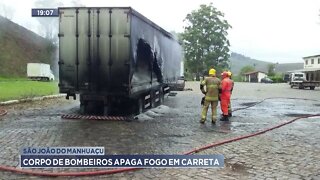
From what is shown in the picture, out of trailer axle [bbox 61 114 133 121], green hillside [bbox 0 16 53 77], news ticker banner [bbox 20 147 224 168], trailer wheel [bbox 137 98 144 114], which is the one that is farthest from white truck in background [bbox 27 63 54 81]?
news ticker banner [bbox 20 147 224 168]

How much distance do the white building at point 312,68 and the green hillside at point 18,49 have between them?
142ft

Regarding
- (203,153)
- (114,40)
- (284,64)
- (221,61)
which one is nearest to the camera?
(203,153)

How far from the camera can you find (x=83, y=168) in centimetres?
618

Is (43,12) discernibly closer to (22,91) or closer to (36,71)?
(22,91)

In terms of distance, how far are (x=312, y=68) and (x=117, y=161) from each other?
66.4 meters

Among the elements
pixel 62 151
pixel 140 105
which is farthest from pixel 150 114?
pixel 62 151

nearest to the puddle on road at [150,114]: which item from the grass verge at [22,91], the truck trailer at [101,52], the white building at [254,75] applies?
the truck trailer at [101,52]

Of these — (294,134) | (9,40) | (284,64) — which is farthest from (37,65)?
(284,64)

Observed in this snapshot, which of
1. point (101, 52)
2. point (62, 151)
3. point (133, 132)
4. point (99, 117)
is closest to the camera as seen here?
point (62, 151)

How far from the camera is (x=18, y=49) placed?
6444 cm

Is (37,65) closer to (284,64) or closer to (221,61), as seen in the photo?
(221,61)

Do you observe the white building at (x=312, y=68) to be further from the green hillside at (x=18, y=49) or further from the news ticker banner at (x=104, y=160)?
the news ticker banner at (x=104, y=160)

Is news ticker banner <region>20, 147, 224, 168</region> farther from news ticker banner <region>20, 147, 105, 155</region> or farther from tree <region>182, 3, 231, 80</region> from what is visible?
tree <region>182, 3, 231, 80</region>

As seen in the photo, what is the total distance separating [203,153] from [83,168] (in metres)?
2.43
